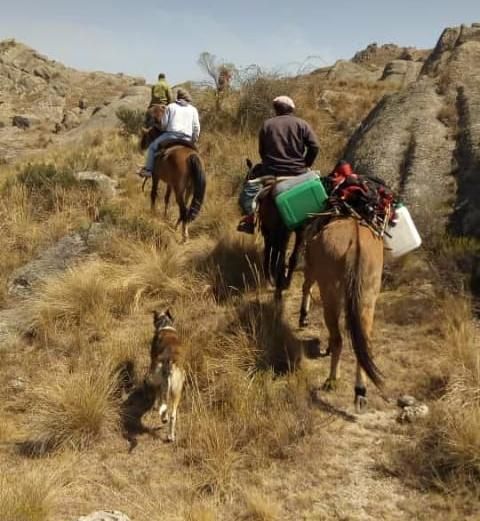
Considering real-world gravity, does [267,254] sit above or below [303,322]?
above

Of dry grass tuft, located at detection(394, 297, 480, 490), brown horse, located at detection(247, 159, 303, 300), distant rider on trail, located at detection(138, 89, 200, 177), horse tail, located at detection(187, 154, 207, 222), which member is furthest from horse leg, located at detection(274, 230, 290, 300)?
distant rider on trail, located at detection(138, 89, 200, 177)

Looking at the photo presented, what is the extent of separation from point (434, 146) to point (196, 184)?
384cm

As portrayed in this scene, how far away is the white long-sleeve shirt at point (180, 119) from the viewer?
1004 cm

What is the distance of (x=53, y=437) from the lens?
15.9 feet

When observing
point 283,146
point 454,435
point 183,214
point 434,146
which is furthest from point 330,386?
point 434,146

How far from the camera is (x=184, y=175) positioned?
9.42 metres

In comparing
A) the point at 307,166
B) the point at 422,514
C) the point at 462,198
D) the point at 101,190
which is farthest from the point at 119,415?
the point at 101,190

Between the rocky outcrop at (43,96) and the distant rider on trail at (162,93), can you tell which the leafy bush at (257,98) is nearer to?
the distant rider on trail at (162,93)

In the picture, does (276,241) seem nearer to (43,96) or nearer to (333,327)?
(333,327)

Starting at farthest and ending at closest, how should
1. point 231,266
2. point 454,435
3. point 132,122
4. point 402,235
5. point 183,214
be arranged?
point 132,122
point 183,214
point 231,266
point 402,235
point 454,435

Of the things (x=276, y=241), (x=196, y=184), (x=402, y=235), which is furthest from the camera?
(x=196, y=184)

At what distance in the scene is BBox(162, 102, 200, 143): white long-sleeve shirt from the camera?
1004cm

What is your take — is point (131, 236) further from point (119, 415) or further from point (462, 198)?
point (462, 198)

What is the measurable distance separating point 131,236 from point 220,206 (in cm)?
195
